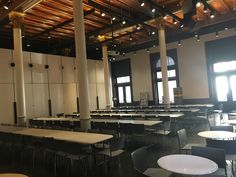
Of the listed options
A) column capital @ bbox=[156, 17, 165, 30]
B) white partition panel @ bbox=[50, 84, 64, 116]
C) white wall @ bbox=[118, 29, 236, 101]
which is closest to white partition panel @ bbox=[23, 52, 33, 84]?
white partition panel @ bbox=[50, 84, 64, 116]

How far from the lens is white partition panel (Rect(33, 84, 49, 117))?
36.8ft

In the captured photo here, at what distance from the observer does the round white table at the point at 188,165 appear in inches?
94.0

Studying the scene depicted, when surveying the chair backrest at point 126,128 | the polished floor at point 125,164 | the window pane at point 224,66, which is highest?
the window pane at point 224,66

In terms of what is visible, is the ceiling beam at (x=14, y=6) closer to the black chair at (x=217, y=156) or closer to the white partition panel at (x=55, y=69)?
the white partition panel at (x=55, y=69)

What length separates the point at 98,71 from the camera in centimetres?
1511

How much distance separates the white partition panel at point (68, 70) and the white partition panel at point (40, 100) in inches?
58.9

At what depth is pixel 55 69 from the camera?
12453 mm

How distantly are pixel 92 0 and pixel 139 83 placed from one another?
8.43 metres

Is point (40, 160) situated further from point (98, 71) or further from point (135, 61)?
point (135, 61)

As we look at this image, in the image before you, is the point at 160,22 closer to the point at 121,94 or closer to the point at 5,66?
the point at 5,66

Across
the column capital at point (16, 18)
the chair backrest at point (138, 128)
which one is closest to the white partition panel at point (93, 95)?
the column capital at point (16, 18)

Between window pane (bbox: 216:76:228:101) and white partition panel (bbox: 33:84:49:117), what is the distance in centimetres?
985

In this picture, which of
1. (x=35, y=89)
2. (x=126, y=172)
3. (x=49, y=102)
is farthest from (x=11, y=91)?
(x=126, y=172)

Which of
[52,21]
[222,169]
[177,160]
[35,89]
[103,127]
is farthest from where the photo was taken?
[35,89]
